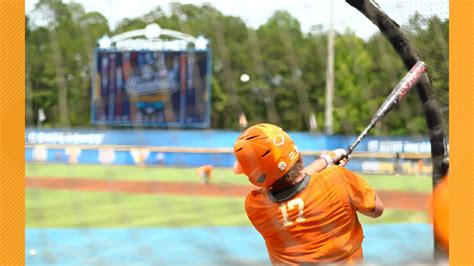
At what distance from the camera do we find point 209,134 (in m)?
12.4

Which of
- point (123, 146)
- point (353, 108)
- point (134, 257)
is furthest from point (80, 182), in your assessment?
point (134, 257)

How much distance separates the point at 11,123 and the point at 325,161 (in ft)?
3.58

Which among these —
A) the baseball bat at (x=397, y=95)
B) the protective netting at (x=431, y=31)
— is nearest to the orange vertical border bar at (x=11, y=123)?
the baseball bat at (x=397, y=95)

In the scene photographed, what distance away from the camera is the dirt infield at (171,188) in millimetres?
10034

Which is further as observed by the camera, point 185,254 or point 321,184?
point 185,254

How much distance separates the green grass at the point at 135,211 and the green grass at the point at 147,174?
2235 mm

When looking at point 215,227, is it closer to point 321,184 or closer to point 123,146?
point 123,146

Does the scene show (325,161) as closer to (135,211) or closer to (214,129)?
(135,211)

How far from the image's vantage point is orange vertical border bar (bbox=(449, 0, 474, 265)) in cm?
208

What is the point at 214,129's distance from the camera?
11.7 meters

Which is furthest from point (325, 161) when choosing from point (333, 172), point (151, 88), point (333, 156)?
point (151, 88)

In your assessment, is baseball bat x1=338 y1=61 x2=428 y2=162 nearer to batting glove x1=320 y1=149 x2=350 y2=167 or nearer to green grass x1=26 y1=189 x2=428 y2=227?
batting glove x1=320 y1=149 x2=350 y2=167

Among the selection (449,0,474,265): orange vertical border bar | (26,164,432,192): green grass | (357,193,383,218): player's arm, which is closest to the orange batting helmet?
(357,193,383,218): player's arm

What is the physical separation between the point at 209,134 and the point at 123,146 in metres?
2.09
